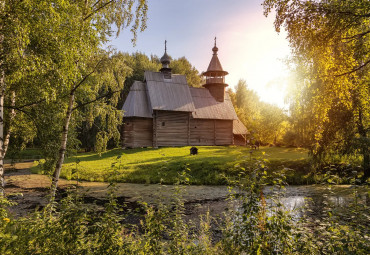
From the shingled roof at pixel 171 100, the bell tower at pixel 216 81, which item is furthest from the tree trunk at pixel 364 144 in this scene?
the bell tower at pixel 216 81

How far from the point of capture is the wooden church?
87.5ft

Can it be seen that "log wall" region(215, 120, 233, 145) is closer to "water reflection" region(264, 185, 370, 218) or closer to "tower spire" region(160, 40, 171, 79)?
"tower spire" region(160, 40, 171, 79)

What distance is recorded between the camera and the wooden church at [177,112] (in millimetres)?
26672

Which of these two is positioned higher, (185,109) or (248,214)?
(185,109)

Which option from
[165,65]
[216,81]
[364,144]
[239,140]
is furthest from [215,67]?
[364,144]

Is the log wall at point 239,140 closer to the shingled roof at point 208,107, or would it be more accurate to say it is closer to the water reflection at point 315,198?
the shingled roof at point 208,107

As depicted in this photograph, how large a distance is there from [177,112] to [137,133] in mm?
5375

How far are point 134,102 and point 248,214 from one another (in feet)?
79.2

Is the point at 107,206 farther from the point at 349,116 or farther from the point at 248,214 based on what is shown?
the point at 349,116

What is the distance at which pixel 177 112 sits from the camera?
28516 mm

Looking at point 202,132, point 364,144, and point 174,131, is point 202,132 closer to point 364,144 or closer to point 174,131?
point 174,131

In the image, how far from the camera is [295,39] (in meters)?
7.21

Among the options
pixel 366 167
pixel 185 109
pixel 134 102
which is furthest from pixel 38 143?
pixel 185 109

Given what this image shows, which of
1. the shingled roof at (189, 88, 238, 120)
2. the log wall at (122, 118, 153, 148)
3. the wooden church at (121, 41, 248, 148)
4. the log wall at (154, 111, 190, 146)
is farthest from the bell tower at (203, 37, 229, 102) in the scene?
the log wall at (122, 118, 153, 148)
